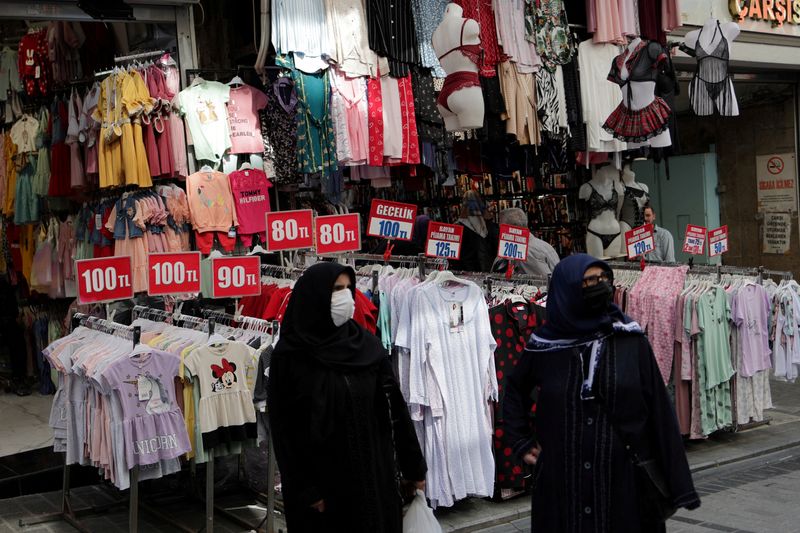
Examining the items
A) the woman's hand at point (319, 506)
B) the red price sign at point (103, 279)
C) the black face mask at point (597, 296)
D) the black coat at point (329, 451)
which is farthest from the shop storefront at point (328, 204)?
the black face mask at point (597, 296)

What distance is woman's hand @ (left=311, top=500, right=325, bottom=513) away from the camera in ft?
12.1

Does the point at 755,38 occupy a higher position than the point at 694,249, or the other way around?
the point at 755,38

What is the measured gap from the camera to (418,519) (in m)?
3.93

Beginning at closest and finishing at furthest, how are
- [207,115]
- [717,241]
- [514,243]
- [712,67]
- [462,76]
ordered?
[514,243], [207,115], [462,76], [717,241], [712,67]

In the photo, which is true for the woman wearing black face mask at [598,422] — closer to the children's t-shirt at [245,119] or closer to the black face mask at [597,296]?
the black face mask at [597,296]

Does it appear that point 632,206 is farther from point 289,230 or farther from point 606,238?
point 289,230

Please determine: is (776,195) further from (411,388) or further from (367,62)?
(411,388)

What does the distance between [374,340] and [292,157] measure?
173 inches

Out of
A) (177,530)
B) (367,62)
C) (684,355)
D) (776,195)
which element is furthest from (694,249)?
(776,195)

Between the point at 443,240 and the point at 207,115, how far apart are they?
251 cm

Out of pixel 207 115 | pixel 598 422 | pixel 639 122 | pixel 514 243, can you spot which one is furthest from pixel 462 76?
pixel 598 422

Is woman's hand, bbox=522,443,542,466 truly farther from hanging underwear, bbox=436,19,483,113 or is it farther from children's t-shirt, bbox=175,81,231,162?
children's t-shirt, bbox=175,81,231,162

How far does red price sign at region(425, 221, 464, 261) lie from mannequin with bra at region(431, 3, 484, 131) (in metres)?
1.67

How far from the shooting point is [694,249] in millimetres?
8172
